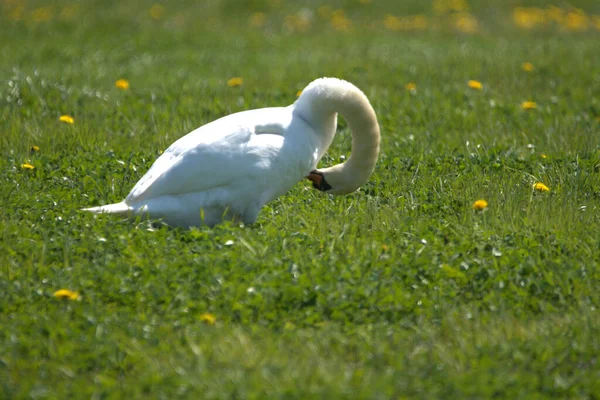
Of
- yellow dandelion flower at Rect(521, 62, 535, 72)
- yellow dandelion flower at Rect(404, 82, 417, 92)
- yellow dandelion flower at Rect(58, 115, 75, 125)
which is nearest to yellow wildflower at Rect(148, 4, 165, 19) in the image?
yellow dandelion flower at Rect(404, 82, 417, 92)

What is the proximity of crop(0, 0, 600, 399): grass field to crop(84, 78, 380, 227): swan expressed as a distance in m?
0.16

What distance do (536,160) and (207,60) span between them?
505 centimetres

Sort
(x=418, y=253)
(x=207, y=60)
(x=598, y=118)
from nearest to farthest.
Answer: (x=418, y=253) → (x=598, y=118) → (x=207, y=60)

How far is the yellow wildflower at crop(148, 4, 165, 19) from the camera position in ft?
43.4

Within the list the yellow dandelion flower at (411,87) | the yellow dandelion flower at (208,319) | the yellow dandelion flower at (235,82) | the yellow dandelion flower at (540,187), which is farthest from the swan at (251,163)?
the yellow dandelion flower at (411,87)

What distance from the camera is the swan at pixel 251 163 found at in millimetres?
4457

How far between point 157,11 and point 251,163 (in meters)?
9.72

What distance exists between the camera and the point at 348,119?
16.2 ft

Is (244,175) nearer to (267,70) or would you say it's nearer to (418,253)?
(418,253)

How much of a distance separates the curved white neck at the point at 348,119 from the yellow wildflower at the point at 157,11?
8.88 meters

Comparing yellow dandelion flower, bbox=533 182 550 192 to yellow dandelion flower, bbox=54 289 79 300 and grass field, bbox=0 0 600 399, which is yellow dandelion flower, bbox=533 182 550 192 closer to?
grass field, bbox=0 0 600 399

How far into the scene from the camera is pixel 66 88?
302 inches

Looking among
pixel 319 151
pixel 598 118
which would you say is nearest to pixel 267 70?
pixel 598 118

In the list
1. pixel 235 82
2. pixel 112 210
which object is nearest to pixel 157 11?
pixel 235 82
